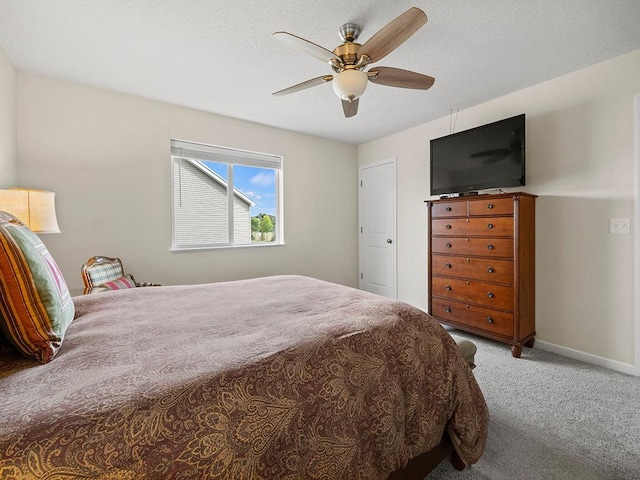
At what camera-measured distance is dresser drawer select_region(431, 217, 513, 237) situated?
8.98 ft

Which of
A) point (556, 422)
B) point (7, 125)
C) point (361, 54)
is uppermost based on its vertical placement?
point (361, 54)

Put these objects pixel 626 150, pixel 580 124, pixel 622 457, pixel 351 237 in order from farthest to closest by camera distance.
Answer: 1. pixel 351 237
2. pixel 580 124
3. pixel 626 150
4. pixel 622 457

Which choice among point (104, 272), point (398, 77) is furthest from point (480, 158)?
point (104, 272)

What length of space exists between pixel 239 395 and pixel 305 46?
1775 millimetres

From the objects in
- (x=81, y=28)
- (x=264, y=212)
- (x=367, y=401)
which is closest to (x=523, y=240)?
(x=367, y=401)

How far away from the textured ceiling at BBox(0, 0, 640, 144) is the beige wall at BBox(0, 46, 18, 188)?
131 millimetres

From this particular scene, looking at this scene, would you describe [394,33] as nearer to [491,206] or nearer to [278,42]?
[278,42]

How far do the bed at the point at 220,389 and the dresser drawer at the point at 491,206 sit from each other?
184 cm

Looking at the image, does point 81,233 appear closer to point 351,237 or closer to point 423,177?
point 351,237

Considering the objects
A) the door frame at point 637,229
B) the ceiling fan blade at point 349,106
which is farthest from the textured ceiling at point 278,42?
the door frame at point 637,229

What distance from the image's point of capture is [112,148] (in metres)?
2.97

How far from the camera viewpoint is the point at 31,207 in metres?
1.97

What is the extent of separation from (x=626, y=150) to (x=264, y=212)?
3.69 m

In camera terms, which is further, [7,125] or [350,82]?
[7,125]
